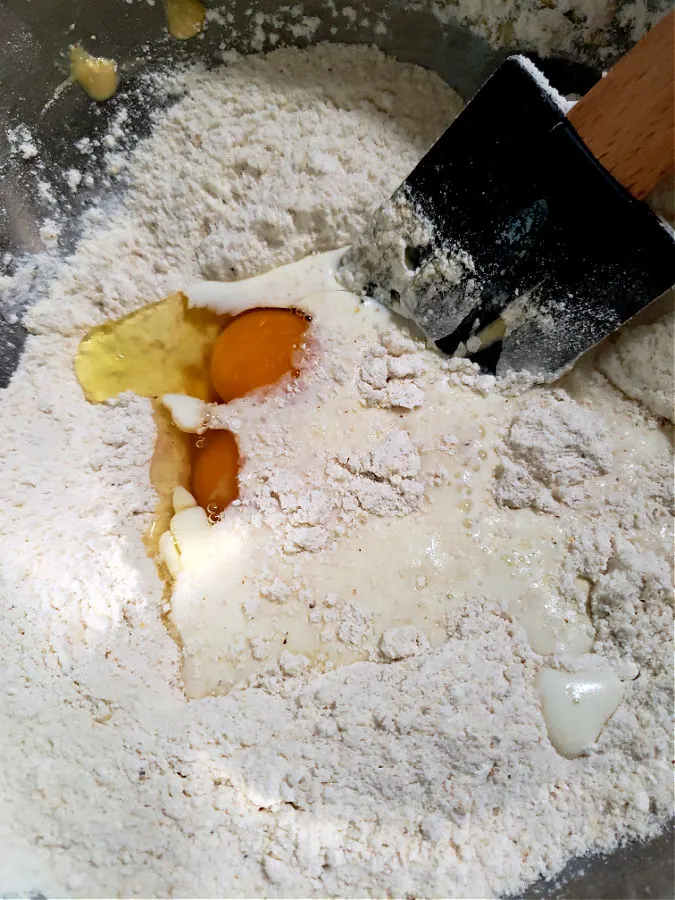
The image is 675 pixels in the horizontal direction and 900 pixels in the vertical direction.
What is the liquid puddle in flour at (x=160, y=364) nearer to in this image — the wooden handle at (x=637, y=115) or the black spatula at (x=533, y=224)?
the black spatula at (x=533, y=224)

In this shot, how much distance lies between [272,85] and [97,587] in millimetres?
1378

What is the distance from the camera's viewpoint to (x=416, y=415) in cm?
163

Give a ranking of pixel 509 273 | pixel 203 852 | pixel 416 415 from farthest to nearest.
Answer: pixel 416 415, pixel 509 273, pixel 203 852

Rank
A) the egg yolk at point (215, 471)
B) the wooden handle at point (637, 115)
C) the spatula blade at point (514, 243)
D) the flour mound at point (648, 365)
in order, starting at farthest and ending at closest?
the egg yolk at point (215, 471), the flour mound at point (648, 365), the spatula blade at point (514, 243), the wooden handle at point (637, 115)

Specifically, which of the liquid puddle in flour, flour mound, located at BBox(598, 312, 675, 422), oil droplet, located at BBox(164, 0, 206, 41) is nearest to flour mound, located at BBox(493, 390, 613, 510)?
flour mound, located at BBox(598, 312, 675, 422)

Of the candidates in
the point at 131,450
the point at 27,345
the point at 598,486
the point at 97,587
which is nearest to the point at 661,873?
the point at 598,486

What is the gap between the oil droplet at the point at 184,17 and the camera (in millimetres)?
1587

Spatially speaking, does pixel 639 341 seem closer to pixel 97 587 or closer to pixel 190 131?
pixel 190 131

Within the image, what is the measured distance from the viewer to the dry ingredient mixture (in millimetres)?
1350

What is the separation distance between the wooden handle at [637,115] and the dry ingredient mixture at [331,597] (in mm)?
435

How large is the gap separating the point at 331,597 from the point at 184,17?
4.94 feet

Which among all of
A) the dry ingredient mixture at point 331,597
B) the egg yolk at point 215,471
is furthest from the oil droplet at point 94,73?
the egg yolk at point 215,471

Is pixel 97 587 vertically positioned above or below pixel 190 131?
below

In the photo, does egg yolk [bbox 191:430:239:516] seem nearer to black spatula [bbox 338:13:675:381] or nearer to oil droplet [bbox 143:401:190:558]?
oil droplet [bbox 143:401:190:558]
